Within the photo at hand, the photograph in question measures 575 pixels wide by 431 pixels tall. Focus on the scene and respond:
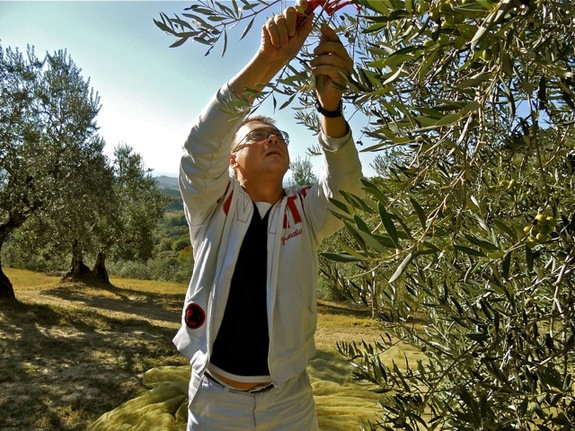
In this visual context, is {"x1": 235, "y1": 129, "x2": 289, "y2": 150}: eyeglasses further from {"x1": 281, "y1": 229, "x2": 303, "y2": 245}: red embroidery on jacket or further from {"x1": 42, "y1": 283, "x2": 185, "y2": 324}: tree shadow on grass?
{"x1": 42, "y1": 283, "x2": 185, "y2": 324}: tree shadow on grass

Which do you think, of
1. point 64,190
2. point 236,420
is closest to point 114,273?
point 64,190

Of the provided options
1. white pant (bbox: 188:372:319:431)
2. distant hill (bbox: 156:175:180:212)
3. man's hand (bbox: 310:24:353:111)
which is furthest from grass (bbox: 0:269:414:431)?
distant hill (bbox: 156:175:180:212)

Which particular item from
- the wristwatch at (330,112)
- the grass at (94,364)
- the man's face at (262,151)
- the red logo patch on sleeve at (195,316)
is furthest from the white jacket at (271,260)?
the grass at (94,364)

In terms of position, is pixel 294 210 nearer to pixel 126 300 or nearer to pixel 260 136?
pixel 260 136

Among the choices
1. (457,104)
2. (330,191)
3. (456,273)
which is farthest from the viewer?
(330,191)

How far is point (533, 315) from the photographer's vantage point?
3.67ft

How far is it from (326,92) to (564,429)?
91 cm

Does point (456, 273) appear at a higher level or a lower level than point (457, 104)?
lower

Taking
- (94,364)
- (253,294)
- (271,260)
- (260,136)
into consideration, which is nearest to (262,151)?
(260,136)

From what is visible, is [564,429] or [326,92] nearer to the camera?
[564,429]

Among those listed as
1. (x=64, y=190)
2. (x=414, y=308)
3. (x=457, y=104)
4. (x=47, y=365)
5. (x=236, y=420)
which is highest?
(x=64, y=190)

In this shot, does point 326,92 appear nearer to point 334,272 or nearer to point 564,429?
point 334,272

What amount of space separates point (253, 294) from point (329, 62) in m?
1.16

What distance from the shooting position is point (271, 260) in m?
1.86
